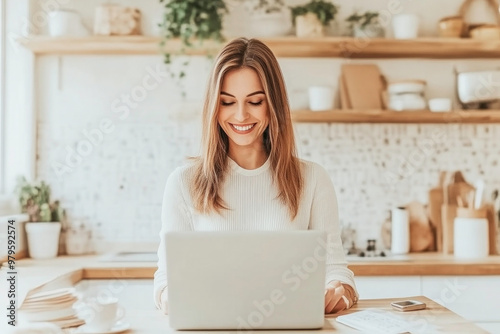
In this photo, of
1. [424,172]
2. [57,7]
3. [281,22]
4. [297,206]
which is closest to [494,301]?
[424,172]

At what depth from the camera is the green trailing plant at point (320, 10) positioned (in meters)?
3.18

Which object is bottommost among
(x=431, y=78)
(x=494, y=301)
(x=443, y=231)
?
(x=494, y=301)

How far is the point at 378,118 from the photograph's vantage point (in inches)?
127

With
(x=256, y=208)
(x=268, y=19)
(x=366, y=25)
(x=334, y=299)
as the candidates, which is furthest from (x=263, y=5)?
(x=334, y=299)

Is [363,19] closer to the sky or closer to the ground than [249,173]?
closer to the sky

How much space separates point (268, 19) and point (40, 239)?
1.61 m

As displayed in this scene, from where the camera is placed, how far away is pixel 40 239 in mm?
3047

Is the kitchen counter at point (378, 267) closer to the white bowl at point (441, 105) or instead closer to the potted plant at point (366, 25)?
the white bowl at point (441, 105)

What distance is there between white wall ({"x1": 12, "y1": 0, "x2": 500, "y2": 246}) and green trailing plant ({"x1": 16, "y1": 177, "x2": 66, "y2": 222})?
166mm

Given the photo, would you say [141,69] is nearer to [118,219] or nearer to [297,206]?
[118,219]

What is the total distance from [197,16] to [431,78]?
132 cm

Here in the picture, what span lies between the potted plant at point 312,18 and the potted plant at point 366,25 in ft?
0.53

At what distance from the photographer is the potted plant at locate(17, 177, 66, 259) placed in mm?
3045

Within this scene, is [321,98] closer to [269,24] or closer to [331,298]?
[269,24]
